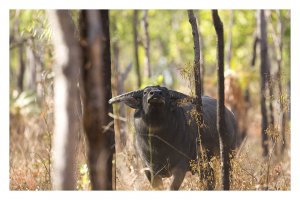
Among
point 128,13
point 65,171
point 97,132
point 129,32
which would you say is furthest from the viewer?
point 129,32

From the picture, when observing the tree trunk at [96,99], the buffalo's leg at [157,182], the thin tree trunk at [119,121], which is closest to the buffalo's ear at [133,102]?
the buffalo's leg at [157,182]

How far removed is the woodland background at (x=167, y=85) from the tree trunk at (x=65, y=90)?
1627mm

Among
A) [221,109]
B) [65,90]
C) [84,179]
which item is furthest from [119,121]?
[65,90]

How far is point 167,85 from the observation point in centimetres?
1942

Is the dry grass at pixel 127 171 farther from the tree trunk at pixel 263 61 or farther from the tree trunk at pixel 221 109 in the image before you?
the tree trunk at pixel 263 61

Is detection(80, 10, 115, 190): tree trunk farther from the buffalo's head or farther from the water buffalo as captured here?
the water buffalo

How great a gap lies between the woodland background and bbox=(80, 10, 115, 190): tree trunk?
45.9 inches

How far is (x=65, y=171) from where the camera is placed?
559 cm

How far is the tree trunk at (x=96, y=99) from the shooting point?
231 inches

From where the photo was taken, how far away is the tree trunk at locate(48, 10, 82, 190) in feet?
18.2

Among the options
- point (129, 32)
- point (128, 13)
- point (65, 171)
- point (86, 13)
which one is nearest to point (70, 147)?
point (65, 171)
